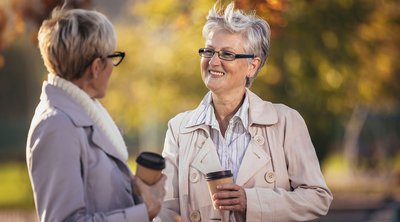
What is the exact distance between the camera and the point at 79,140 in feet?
12.1

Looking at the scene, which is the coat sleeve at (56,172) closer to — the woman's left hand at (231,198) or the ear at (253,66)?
the woman's left hand at (231,198)

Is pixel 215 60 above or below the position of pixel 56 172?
above

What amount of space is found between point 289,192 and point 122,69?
20.3 m

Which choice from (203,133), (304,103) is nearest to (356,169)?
(304,103)

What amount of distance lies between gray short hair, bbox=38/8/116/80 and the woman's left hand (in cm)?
94

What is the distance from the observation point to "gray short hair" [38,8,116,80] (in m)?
3.78

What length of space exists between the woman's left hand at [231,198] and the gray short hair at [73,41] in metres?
0.94

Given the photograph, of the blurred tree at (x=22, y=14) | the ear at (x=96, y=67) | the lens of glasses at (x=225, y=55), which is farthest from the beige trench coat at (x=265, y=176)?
the blurred tree at (x=22, y=14)

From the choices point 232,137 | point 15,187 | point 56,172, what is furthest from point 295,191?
point 15,187

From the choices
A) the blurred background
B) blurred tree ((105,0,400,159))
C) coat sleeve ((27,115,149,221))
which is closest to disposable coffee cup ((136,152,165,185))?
coat sleeve ((27,115,149,221))

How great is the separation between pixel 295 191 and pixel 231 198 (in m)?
0.34

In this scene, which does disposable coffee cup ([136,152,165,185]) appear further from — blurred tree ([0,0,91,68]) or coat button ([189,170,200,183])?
blurred tree ([0,0,91,68])

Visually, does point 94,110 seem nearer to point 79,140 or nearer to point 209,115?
point 79,140

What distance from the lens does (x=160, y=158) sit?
12.7 feet
